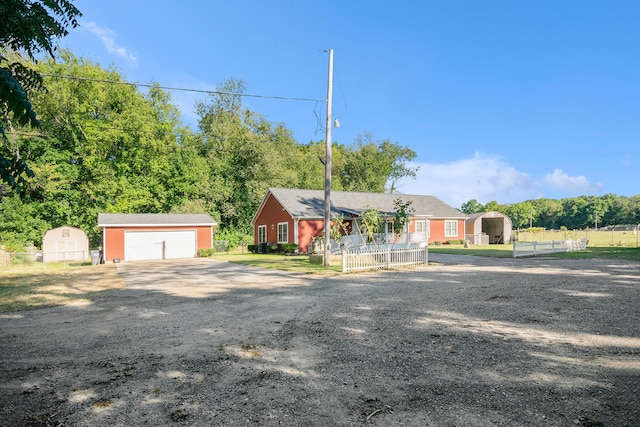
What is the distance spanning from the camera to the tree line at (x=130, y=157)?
33562 mm

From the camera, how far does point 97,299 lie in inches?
408

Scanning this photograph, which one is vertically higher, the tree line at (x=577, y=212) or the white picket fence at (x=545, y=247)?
the tree line at (x=577, y=212)

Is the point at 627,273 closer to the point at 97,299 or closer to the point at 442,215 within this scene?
the point at 97,299

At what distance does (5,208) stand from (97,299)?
30.2m

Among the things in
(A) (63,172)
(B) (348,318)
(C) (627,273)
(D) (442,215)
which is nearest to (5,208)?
(A) (63,172)

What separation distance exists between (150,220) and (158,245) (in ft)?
6.49

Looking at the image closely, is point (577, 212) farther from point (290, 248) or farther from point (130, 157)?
point (130, 157)

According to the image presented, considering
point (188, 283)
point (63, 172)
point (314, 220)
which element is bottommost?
point (188, 283)

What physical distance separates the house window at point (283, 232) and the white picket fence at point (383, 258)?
12.6 m

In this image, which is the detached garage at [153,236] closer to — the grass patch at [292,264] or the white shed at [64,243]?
the white shed at [64,243]

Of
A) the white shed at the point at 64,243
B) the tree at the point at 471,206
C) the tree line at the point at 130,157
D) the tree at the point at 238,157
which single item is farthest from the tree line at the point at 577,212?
the white shed at the point at 64,243


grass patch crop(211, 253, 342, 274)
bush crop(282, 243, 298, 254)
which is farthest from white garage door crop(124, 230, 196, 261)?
bush crop(282, 243, 298, 254)

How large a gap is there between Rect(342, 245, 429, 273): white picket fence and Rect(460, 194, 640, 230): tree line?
100398 millimetres

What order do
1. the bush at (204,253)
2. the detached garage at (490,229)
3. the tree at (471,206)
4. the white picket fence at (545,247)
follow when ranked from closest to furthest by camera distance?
the white picket fence at (545,247) < the bush at (204,253) < the detached garage at (490,229) < the tree at (471,206)
